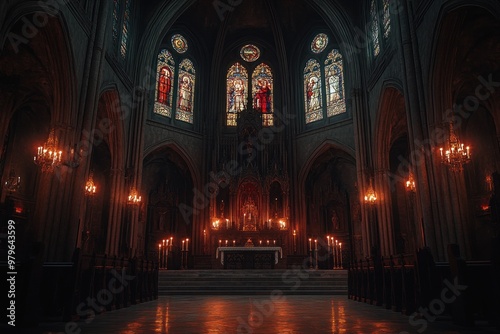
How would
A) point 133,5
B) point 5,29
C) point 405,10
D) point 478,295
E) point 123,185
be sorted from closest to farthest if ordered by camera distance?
point 478,295
point 5,29
point 405,10
point 123,185
point 133,5

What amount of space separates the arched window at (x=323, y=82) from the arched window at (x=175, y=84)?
8.21m

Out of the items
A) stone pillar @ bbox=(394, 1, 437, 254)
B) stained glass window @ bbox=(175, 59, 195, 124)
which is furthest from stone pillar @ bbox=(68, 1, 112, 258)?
stone pillar @ bbox=(394, 1, 437, 254)

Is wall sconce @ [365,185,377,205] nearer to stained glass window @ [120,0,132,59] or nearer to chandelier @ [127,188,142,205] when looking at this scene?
chandelier @ [127,188,142,205]

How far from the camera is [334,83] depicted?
2548 centimetres

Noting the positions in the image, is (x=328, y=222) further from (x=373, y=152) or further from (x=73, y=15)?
(x=73, y=15)

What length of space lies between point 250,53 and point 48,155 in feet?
66.0

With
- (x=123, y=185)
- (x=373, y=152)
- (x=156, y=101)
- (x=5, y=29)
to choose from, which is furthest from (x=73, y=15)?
(x=373, y=152)

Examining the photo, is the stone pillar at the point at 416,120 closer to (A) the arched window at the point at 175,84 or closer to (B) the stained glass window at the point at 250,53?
(B) the stained glass window at the point at 250,53

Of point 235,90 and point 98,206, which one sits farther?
point 235,90

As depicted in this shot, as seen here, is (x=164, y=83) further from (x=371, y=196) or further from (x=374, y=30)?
(x=371, y=196)

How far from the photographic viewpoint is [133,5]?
21.4 metres

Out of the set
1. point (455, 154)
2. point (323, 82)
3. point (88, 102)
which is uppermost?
point (323, 82)

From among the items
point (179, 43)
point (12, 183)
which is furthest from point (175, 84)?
point (12, 183)

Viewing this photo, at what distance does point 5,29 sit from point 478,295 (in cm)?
1225
